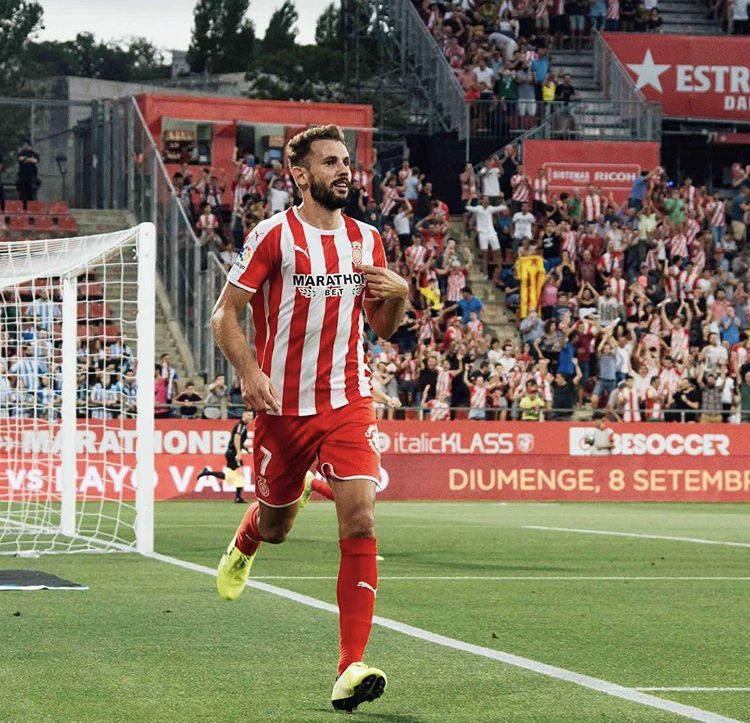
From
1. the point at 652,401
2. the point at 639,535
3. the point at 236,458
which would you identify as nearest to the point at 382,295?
the point at 639,535

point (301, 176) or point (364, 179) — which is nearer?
point (301, 176)

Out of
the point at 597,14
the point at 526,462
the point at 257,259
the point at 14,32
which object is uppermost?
the point at 14,32

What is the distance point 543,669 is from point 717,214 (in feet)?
97.0

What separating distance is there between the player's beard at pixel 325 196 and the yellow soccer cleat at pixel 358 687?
6.53 ft

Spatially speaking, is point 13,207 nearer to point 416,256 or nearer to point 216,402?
point 416,256

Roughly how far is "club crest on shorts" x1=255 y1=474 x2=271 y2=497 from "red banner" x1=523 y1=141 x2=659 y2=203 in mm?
29306

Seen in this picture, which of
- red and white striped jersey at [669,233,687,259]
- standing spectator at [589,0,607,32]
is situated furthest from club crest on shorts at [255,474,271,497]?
standing spectator at [589,0,607,32]

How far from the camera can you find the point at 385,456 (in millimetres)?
28766

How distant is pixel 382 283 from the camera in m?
7.27

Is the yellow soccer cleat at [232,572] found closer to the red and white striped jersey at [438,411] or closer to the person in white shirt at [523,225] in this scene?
the red and white striped jersey at [438,411]

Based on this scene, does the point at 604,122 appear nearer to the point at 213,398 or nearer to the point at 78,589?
the point at 213,398

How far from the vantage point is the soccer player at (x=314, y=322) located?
7.21 m

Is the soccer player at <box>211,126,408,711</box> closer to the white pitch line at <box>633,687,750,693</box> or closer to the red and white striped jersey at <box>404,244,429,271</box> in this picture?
the white pitch line at <box>633,687,750,693</box>

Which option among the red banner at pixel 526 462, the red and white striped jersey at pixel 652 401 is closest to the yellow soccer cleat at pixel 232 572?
the red banner at pixel 526 462
